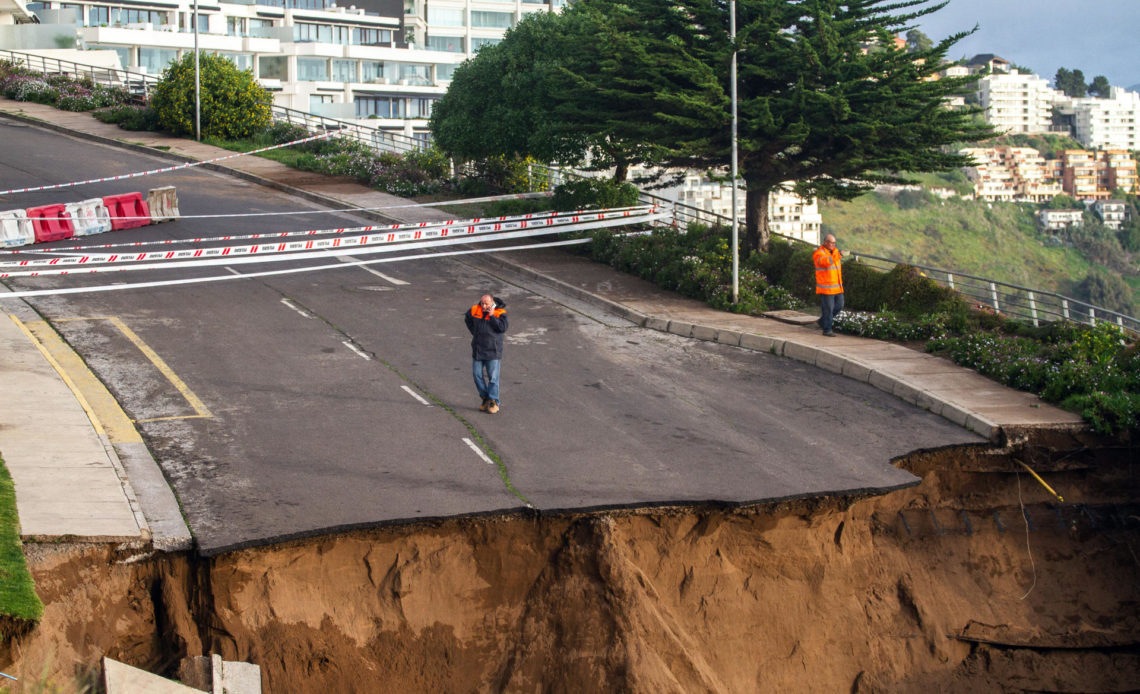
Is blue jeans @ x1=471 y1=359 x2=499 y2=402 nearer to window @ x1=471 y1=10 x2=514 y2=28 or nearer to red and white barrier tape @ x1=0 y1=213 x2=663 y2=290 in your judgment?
red and white barrier tape @ x1=0 y1=213 x2=663 y2=290

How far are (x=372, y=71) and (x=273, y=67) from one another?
8579 mm

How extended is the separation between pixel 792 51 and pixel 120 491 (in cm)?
1537

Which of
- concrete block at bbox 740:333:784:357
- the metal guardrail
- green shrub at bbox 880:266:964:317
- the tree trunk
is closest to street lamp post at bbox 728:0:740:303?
the tree trunk

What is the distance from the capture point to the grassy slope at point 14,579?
8562 millimetres

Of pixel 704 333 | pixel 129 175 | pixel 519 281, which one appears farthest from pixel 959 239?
pixel 704 333

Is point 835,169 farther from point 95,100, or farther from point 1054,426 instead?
point 95,100

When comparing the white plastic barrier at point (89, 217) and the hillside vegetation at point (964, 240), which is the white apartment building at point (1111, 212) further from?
the white plastic barrier at point (89, 217)

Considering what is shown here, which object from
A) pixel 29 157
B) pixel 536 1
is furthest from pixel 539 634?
pixel 536 1

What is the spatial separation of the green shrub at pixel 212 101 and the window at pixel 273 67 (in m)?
33.6

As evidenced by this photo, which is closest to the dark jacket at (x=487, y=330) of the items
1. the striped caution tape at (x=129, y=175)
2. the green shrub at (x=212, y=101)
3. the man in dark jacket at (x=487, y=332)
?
the man in dark jacket at (x=487, y=332)

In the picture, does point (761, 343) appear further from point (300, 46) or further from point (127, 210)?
point (300, 46)

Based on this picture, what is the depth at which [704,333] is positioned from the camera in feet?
60.6

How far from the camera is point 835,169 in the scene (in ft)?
71.1

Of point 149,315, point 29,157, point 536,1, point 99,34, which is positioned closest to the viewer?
point 149,315
